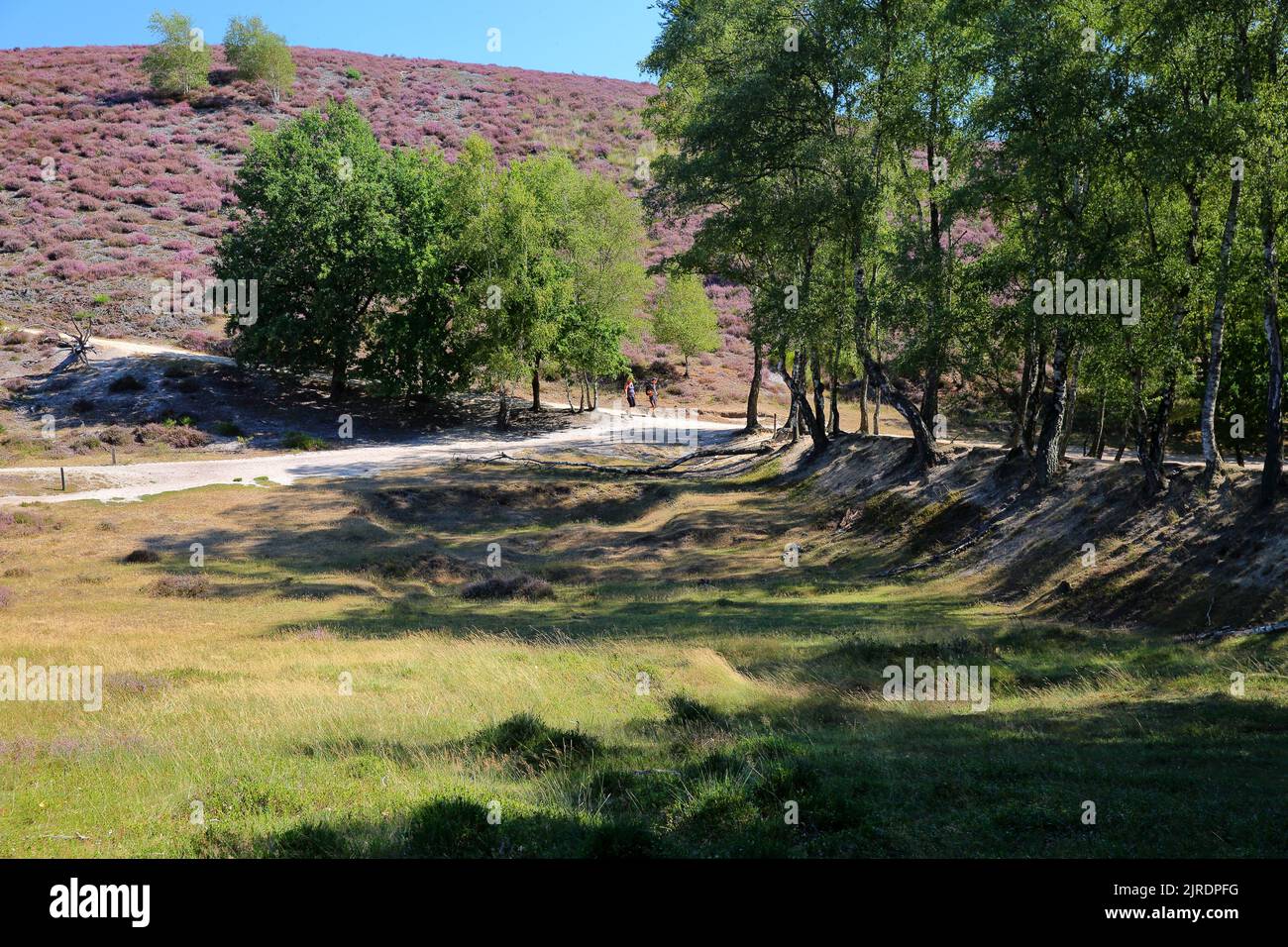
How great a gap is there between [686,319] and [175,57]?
7135 centimetres

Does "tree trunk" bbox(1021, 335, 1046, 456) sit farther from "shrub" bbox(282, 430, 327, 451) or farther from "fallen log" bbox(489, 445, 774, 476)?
"shrub" bbox(282, 430, 327, 451)

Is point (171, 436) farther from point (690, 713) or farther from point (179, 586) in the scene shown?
point (690, 713)

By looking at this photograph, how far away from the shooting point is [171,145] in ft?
296

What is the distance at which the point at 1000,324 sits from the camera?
80.7ft

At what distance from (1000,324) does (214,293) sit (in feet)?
181

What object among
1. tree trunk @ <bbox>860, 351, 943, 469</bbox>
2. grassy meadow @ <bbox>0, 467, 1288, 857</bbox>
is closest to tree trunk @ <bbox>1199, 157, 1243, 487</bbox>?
grassy meadow @ <bbox>0, 467, 1288, 857</bbox>

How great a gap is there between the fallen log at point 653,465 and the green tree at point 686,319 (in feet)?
60.7

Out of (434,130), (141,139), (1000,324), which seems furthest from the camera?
(434,130)

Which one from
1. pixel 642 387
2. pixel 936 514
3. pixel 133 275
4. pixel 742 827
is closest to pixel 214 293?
pixel 133 275

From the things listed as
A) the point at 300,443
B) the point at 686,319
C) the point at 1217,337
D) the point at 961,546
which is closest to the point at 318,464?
the point at 300,443

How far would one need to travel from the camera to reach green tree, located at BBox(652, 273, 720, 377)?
67.4 meters

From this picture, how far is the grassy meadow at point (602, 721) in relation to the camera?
793 cm

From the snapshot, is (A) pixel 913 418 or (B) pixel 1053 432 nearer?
(B) pixel 1053 432
